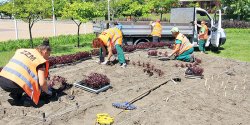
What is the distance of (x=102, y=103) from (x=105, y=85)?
3.83 feet

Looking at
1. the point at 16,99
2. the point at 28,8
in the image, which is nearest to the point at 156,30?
the point at 28,8

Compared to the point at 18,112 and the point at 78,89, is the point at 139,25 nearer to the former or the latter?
the point at 78,89

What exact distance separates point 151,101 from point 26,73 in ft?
9.73

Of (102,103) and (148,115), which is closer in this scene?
(148,115)

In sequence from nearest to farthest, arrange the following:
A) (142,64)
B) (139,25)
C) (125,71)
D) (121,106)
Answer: (121,106)
(125,71)
(142,64)
(139,25)

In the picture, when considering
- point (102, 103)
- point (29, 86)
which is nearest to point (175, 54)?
point (102, 103)

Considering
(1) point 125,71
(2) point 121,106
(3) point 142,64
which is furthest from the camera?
(3) point 142,64

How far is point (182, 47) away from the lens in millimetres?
12461

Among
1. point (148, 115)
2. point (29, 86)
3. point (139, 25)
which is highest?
point (139, 25)

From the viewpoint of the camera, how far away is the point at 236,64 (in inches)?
525

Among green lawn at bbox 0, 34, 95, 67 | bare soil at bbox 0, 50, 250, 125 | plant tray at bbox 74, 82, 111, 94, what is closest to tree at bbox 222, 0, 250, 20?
green lawn at bbox 0, 34, 95, 67

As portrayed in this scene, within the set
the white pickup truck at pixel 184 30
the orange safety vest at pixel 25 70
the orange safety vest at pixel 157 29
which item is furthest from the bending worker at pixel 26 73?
the orange safety vest at pixel 157 29

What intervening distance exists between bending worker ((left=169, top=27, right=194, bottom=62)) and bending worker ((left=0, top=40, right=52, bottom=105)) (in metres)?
6.27

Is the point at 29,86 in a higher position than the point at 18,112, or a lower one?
higher
